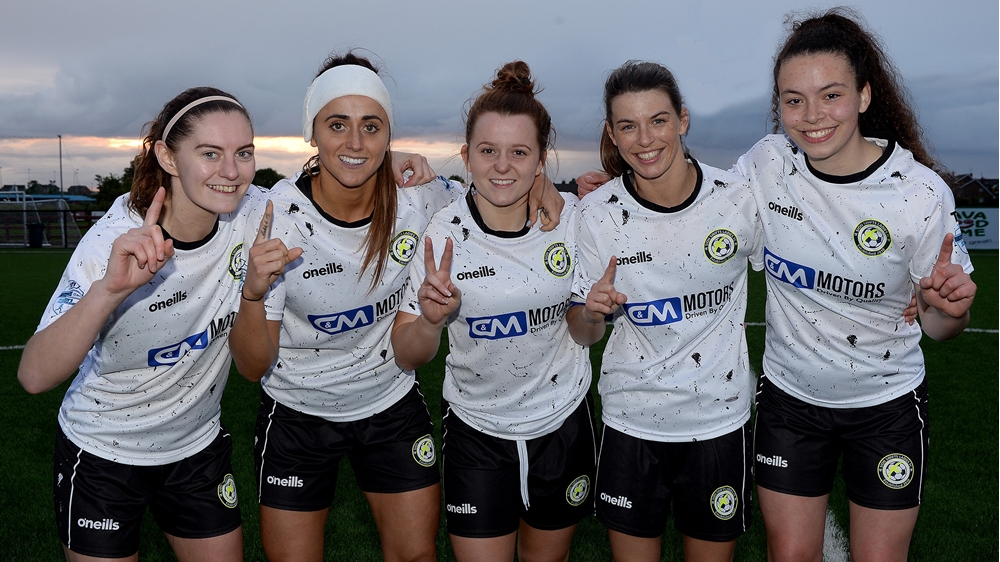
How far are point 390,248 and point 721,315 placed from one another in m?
1.47

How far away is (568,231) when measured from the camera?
3.53m

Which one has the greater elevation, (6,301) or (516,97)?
(516,97)

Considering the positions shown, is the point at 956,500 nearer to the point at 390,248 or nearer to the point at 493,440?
the point at 493,440

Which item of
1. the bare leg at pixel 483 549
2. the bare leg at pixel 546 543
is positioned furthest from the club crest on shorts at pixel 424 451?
the bare leg at pixel 546 543

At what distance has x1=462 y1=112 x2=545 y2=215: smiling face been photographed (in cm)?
336

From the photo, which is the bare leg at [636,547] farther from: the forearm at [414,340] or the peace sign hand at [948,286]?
the peace sign hand at [948,286]

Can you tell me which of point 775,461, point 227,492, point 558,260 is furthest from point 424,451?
point 775,461

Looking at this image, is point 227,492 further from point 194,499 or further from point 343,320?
point 343,320

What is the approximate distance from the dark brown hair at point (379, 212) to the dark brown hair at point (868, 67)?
1755 millimetres

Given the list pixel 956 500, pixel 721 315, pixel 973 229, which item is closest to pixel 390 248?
pixel 721 315

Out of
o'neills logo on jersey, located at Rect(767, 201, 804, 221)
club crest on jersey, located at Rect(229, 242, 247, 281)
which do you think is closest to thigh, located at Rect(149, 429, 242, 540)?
club crest on jersey, located at Rect(229, 242, 247, 281)

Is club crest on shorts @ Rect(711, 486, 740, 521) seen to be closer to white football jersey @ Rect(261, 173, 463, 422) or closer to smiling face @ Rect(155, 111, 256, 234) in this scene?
white football jersey @ Rect(261, 173, 463, 422)

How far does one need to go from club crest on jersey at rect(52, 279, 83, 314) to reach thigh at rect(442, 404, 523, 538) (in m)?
1.65

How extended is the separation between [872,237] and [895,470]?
3.31 feet
